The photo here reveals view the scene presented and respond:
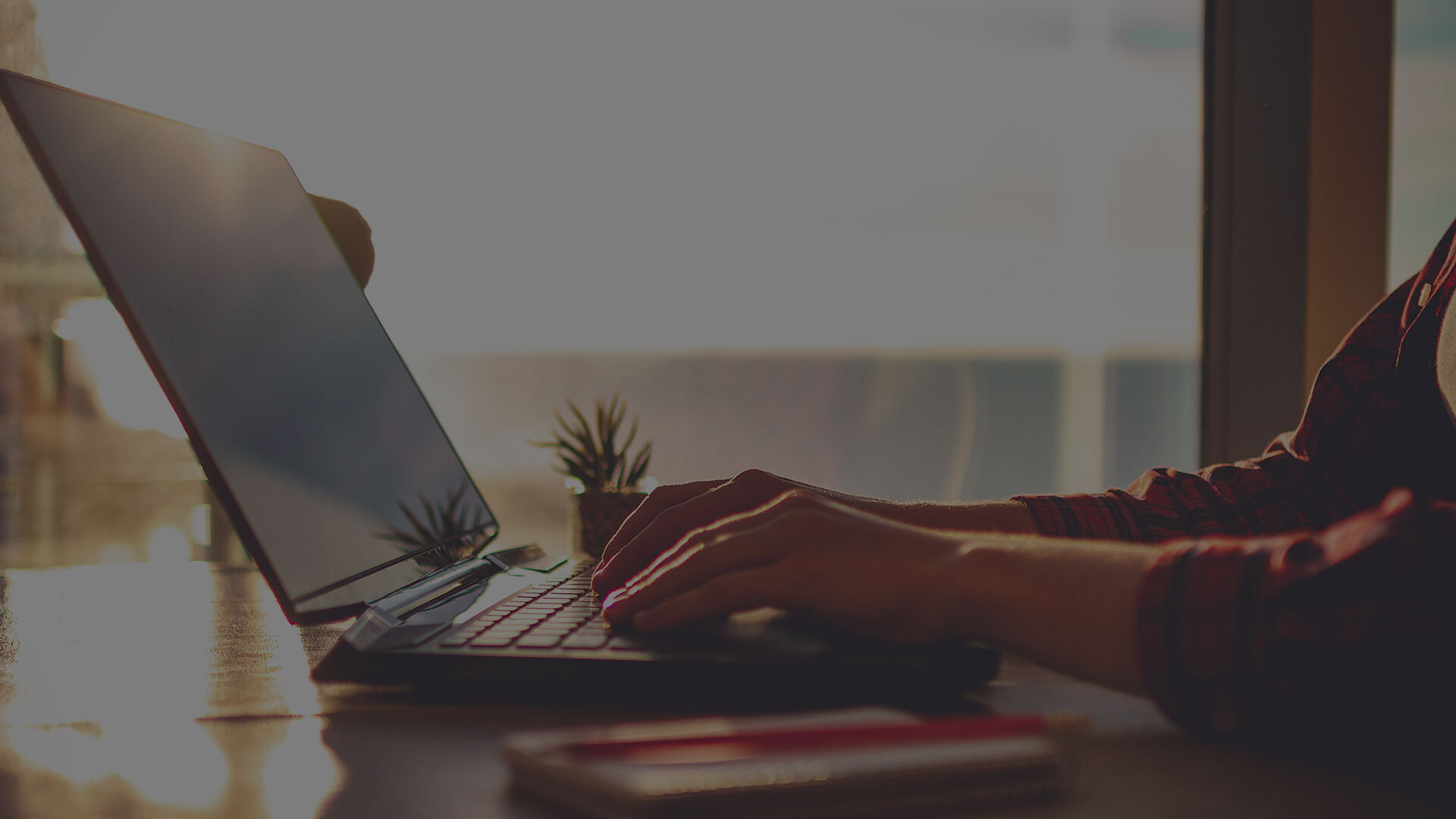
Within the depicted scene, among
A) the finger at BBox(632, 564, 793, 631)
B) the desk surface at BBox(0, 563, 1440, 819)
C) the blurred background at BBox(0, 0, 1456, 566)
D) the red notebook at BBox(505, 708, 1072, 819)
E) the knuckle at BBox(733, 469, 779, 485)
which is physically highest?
the blurred background at BBox(0, 0, 1456, 566)

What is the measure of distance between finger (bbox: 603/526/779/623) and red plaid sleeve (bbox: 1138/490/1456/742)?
0.19m

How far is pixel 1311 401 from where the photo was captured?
0.86 metres

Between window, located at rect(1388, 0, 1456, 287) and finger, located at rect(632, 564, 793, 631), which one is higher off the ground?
window, located at rect(1388, 0, 1456, 287)

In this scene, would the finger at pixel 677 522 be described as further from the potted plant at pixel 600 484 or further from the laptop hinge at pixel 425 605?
the potted plant at pixel 600 484

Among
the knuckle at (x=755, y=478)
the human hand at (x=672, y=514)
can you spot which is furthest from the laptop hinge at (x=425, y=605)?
the knuckle at (x=755, y=478)

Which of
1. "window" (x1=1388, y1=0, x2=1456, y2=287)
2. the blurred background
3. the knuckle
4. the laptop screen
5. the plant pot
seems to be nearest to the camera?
the laptop screen

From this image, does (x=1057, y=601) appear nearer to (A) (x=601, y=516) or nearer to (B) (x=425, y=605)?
(B) (x=425, y=605)

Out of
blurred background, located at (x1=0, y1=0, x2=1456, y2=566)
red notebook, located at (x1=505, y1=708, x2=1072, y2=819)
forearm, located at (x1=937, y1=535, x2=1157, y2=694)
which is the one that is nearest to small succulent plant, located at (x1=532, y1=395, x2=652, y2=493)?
forearm, located at (x1=937, y1=535, x2=1157, y2=694)

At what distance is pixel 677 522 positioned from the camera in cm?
62

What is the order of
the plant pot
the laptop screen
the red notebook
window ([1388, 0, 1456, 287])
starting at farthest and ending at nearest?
1. window ([1388, 0, 1456, 287])
2. the plant pot
3. the laptop screen
4. the red notebook

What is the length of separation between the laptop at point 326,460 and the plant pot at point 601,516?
0.19 metres

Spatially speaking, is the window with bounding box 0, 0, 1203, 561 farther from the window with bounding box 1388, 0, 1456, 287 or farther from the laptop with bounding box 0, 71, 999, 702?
the laptop with bounding box 0, 71, 999, 702

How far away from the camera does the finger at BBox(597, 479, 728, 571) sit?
26.1 inches

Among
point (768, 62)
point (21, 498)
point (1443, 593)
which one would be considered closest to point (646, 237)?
point (768, 62)
